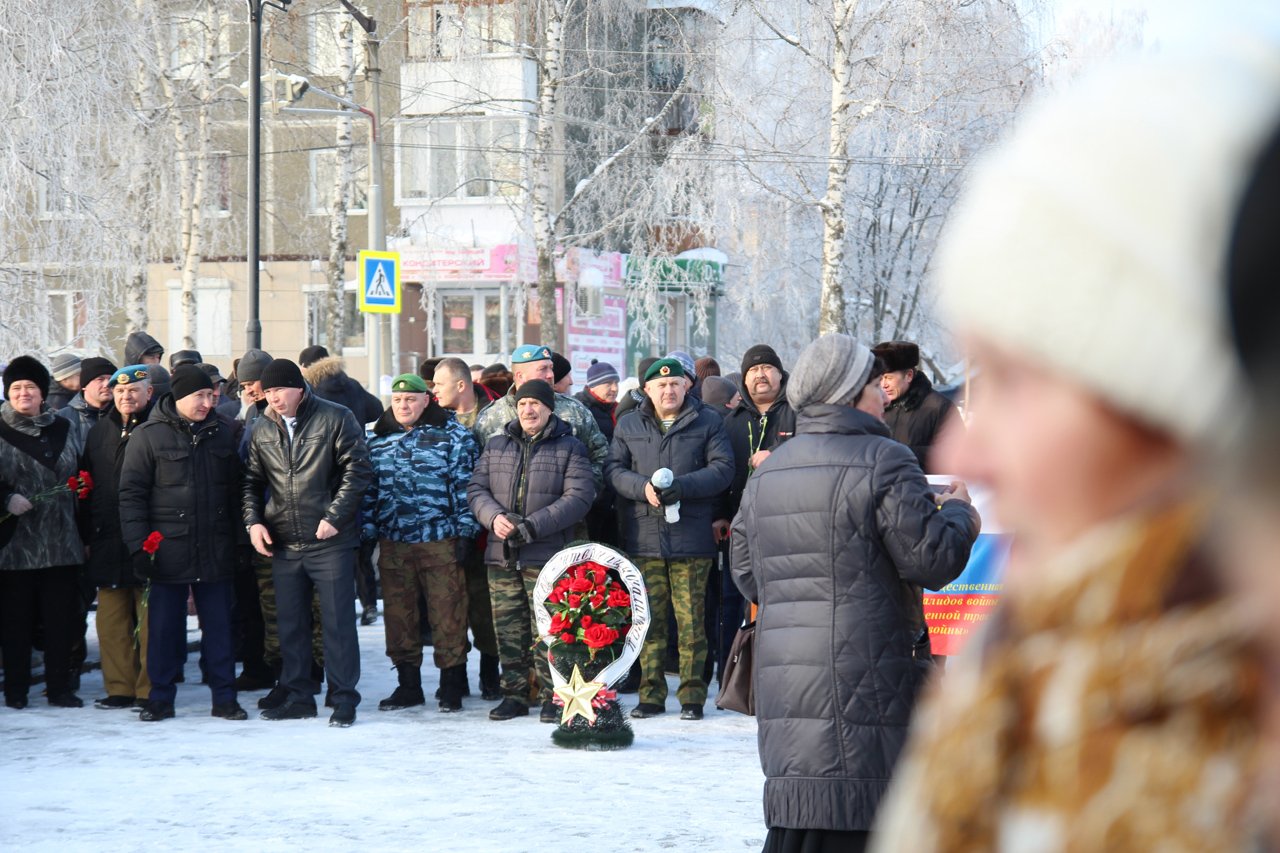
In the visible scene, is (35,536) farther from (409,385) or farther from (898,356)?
(898,356)

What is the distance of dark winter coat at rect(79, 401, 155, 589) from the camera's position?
1054 centimetres

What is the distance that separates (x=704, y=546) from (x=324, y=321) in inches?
1115

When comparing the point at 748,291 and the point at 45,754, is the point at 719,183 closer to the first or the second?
the point at 748,291

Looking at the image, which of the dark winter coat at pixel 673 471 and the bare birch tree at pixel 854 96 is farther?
the bare birch tree at pixel 854 96

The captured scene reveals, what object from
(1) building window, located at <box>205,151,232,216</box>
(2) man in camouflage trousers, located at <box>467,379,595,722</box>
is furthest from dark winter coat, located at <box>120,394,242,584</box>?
(1) building window, located at <box>205,151,232,216</box>

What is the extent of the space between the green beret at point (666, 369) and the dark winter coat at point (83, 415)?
3719 millimetres

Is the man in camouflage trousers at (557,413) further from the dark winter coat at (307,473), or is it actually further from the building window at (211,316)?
the building window at (211,316)

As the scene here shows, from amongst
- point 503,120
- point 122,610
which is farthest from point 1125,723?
point 503,120

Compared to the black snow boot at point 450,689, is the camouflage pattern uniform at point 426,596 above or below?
above

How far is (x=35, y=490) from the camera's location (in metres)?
10.4

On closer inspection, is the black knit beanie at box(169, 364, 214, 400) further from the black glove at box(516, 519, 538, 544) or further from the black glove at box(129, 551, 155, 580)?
the black glove at box(516, 519, 538, 544)

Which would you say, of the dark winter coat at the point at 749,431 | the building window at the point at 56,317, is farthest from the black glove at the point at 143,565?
the building window at the point at 56,317

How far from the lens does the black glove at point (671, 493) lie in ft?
32.7

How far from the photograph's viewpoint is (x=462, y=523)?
1042cm
